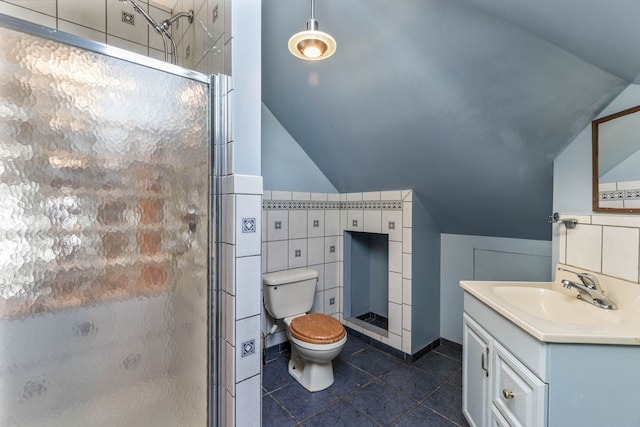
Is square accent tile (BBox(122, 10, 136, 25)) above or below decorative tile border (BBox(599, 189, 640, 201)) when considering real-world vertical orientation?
above

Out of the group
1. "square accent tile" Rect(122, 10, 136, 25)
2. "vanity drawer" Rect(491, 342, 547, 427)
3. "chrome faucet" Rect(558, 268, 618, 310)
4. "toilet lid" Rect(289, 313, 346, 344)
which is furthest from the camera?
"toilet lid" Rect(289, 313, 346, 344)

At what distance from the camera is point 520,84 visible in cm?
126

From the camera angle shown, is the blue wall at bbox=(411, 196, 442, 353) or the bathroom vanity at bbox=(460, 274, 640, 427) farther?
the blue wall at bbox=(411, 196, 442, 353)

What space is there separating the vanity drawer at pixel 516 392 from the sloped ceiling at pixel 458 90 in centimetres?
100

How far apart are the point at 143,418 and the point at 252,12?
1553 mm

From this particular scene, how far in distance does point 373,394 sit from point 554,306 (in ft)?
3.75

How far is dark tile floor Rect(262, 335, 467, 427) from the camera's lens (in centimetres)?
161

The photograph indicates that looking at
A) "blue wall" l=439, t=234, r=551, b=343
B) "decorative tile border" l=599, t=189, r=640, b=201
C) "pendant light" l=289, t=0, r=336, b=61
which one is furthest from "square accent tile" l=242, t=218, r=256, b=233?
"blue wall" l=439, t=234, r=551, b=343

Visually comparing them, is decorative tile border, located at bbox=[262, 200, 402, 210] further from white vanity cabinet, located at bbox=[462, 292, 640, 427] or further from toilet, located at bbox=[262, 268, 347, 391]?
white vanity cabinet, located at bbox=[462, 292, 640, 427]

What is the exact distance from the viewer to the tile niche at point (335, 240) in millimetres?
2213

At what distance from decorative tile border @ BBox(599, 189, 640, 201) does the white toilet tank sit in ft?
5.63

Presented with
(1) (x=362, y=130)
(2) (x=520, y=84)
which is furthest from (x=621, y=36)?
(1) (x=362, y=130)

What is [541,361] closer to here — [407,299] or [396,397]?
[396,397]

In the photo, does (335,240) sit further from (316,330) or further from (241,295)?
(241,295)
